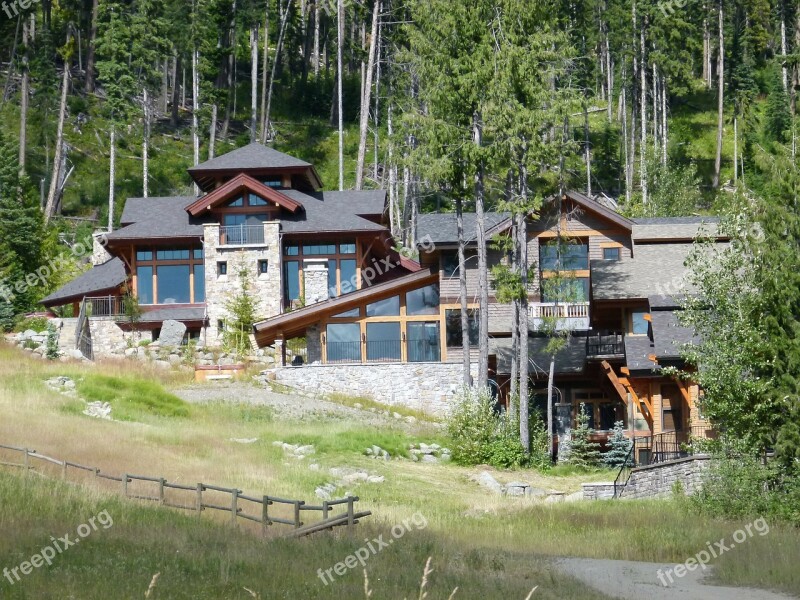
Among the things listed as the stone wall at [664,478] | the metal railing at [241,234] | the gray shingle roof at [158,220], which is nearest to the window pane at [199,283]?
the gray shingle roof at [158,220]

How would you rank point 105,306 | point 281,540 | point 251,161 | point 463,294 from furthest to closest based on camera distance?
point 251,161
point 105,306
point 463,294
point 281,540

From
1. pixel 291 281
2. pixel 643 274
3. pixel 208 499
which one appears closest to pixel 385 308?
pixel 291 281

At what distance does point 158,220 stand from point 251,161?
16.3 ft

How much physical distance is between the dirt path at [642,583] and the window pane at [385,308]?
2493cm

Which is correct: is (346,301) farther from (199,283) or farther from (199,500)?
(199,500)

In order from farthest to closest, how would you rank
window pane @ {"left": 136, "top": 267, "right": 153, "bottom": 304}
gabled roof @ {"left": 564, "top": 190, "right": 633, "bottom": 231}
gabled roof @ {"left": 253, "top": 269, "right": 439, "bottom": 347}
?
window pane @ {"left": 136, "top": 267, "right": 153, "bottom": 304} < gabled roof @ {"left": 253, "top": 269, "right": 439, "bottom": 347} < gabled roof @ {"left": 564, "top": 190, "right": 633, "bottom": 231}

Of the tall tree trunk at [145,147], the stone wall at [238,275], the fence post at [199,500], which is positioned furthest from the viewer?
the tall tree trunk at [145,147]

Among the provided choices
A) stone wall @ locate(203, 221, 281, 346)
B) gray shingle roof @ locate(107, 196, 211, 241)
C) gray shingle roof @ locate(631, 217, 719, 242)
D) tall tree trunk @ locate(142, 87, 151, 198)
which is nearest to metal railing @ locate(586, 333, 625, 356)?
gray shingle roof @ locate(631, 217, 719, 242)

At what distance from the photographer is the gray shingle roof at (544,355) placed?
45.7m

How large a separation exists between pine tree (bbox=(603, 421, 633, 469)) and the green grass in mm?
14157

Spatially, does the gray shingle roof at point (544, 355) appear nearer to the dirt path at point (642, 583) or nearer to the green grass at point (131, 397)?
the green grass at point (131, 397)

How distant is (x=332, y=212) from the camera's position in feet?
184

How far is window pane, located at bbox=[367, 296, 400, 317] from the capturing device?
163ft

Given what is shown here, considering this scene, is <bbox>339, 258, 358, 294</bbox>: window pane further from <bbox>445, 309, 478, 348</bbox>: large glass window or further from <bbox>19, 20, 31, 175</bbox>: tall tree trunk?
<bbox>19, 20, 31, 175</bbox>: tall tree trunk
